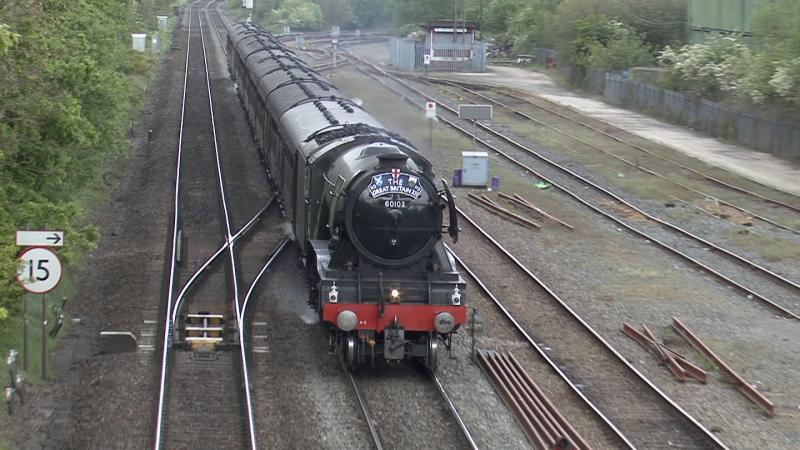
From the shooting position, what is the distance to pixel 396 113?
38531 millimetres

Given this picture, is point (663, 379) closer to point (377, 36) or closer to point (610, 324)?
point (610, 324)

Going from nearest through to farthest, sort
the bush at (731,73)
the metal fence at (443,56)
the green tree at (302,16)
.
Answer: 1. the bush at (731,73)
2. the metal fence at (443,56)
3. the green tree at (302,16)

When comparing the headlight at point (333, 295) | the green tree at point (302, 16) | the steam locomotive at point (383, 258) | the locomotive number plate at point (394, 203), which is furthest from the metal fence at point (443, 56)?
the headlight at point (333, 295)

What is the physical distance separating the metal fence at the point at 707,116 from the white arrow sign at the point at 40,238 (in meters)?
30.6

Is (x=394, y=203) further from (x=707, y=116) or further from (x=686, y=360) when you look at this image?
(x=707, y=116)

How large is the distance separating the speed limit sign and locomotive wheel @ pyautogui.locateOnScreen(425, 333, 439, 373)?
16.5 ft

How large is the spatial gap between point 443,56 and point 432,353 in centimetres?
5312

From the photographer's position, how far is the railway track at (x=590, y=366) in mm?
13617

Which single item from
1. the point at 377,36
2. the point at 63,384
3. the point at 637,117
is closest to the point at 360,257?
the point at 63,384

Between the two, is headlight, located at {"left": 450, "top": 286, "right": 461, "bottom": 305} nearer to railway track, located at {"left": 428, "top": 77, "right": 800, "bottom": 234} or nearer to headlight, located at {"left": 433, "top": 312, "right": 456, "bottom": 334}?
headlight, located at {"left": 433, "top": 312, "right": 456, "bottom": 334}

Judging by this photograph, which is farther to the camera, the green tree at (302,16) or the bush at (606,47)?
the green tree at (302,16)

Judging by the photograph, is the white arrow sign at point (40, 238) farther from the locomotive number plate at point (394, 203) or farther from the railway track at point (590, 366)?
the railway track at point (590, 366)

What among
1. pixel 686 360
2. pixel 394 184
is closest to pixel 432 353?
pixel 394 184

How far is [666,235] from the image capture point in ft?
86.3
